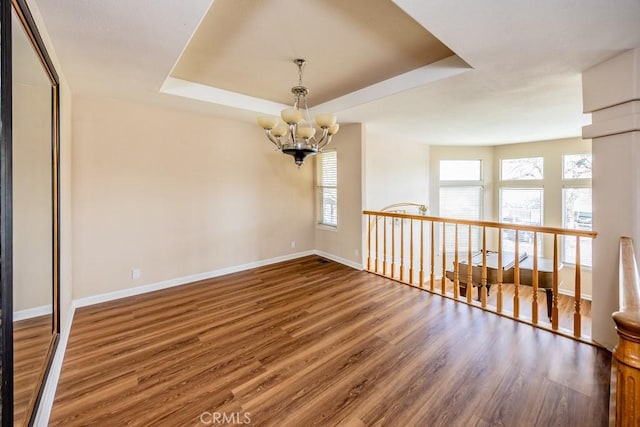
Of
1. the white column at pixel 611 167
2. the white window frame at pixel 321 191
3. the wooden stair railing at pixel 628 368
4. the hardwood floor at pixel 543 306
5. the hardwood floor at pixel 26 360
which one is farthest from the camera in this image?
the white window frame at pixel 321 191

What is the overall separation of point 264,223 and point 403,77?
9.96 ft

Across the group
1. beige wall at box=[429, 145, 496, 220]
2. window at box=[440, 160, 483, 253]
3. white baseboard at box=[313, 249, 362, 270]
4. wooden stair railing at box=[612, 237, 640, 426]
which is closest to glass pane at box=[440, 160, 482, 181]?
window at box=[440, 160, 483, 253]

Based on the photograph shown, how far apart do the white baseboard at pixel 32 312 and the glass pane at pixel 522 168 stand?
8149 mm

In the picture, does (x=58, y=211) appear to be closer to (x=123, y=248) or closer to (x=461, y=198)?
(x=123, y=248)

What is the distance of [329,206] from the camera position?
17.2ft

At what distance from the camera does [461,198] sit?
6.88 metres

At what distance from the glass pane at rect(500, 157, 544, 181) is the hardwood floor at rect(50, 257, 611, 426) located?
16.3 feet

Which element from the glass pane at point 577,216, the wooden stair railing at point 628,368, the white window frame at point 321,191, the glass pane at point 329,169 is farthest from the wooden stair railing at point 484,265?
the wooden stair railing at point 628,368

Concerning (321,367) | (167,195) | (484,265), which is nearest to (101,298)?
(167,195)

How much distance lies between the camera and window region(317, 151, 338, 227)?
5.04m

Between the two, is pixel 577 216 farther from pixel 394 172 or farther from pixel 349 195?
pixel 349 195

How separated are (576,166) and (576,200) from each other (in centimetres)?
71

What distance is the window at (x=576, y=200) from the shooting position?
5.55 metres

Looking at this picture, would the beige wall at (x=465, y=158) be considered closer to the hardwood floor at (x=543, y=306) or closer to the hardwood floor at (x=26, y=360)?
the hardwood floor at (x=543, y=306)
